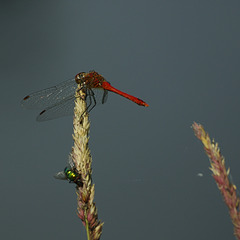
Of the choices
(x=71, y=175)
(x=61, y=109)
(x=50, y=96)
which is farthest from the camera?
(x=50, y=96)

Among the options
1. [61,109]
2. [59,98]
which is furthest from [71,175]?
[59,98]

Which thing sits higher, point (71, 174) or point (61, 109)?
point (61, 109)

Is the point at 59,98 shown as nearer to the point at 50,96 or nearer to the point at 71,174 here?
the point at 50,96

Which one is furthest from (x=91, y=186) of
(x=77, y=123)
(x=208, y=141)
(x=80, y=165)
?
(x=208, y=141)

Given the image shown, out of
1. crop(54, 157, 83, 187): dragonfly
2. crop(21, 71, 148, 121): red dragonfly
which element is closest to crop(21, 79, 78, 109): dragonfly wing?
crop(21, 71, 148, 121): red dragonfly

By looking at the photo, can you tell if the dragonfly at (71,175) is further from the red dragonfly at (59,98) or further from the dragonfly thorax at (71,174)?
the red dragonfly at (59,98)

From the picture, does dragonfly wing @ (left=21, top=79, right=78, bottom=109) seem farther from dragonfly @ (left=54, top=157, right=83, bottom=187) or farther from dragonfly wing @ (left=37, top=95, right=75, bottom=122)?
dragonfly @ (left=54, top=157, right=83, bottom=187)

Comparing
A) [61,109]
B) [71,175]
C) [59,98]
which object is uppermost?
[59,98]

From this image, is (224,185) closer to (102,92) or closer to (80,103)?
(80,103)

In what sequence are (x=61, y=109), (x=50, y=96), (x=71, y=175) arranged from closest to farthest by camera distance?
(x=71, y=175) < (x=61, y=109) < (x=50, y=96)
